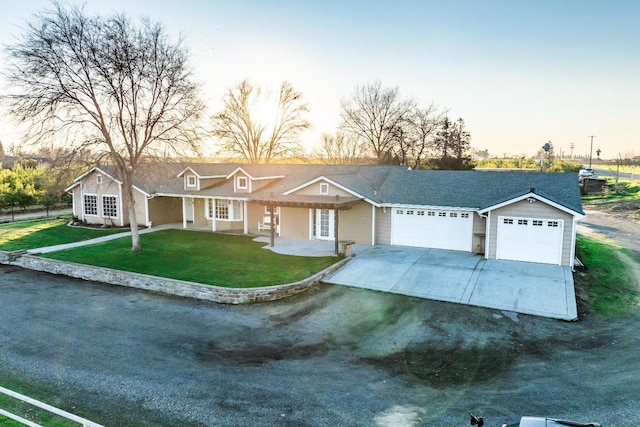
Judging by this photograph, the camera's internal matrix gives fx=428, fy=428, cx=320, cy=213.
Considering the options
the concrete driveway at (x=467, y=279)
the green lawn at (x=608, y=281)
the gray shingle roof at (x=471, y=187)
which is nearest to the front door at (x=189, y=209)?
the gray shingle roof at (x=471, y=187)

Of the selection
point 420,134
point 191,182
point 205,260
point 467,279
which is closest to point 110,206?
point 191,182

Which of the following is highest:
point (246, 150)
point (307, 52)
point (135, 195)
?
point (307, 52)

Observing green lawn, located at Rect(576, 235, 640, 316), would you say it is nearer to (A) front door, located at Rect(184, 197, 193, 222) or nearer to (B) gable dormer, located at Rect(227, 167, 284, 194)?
(B) gable dormer, located at Rect(227, 167, 284, 194)

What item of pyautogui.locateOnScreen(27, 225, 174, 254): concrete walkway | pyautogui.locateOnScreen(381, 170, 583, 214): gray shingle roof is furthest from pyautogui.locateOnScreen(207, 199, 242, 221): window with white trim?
pyautogui.locateOnScreen(381, 170, 583, 214): gray shingle roof

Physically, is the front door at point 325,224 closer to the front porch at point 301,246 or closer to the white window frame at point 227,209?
the front porch at point 301,246

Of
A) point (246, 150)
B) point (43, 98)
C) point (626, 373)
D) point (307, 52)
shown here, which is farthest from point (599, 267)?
point (246, 150)

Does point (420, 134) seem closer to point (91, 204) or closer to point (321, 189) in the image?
point (321, 189)

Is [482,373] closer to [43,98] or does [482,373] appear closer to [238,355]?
[238,355]
